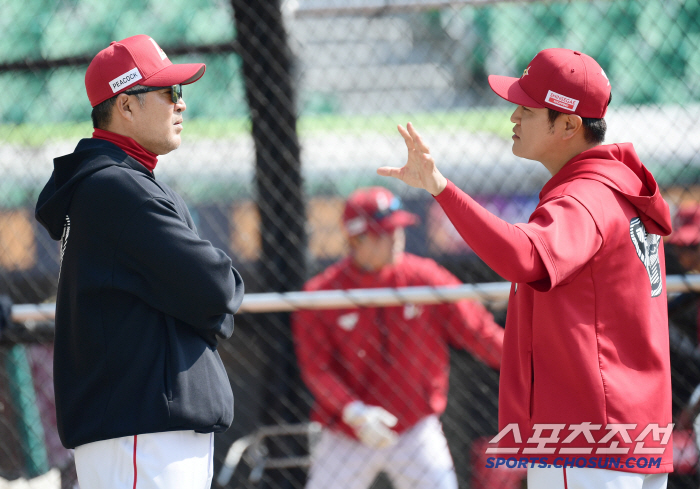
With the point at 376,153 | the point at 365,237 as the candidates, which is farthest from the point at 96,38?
the point at 365,237

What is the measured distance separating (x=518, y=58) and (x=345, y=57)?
152cm

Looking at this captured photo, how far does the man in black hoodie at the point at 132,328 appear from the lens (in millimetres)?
1565

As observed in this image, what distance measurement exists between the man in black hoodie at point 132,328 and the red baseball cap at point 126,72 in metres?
0.17

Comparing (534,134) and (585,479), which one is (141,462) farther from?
(534,134)

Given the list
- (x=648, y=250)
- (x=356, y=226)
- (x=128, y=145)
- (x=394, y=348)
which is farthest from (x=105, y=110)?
(x=394, y=348)

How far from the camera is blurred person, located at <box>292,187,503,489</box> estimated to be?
120 inches

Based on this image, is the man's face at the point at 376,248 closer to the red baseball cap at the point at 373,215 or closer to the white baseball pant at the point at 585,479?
the red baseball cap at the point at 373,215

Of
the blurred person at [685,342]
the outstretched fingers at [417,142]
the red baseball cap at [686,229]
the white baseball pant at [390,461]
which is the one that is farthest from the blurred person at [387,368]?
the outstretched fingers at [417,142]

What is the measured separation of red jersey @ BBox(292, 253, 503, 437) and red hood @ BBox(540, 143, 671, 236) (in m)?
1.40

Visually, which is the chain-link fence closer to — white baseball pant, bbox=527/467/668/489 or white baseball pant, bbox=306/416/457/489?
white baseball pant, bbox=306/416/457/489

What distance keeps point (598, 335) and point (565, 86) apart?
0.60 metres

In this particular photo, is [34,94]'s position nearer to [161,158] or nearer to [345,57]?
[161,158]

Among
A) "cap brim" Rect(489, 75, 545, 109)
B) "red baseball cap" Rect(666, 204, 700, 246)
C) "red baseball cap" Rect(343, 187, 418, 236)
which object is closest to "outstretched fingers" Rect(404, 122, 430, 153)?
"cap brim" Rect(489, 75, 545, 109)

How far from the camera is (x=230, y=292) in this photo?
5.33 feet
